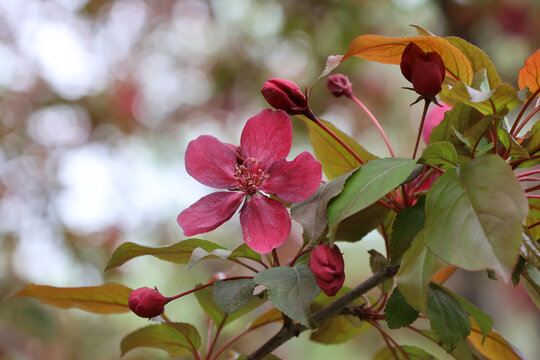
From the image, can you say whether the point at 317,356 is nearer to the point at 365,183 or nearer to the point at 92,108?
the point at 92,108

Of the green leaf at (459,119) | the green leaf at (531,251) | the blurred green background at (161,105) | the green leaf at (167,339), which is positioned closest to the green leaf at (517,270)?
the green leaf at (531,251)

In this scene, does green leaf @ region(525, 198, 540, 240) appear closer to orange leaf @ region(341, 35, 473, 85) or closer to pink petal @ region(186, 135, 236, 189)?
orange leaf @ region(341, 35, 473, 85)

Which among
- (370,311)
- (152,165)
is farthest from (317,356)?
(370,311)

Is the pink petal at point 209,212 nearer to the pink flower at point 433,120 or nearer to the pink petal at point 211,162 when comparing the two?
the pink petal at point 211,162

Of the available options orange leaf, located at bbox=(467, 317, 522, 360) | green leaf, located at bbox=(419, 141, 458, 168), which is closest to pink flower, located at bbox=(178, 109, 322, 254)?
green leaf, located at bbox=(419, 141, 458, 168)

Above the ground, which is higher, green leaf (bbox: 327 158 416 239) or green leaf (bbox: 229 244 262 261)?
green leaf (bbox: 229 244 262 261)

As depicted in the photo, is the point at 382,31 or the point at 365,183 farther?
the point at 382,31

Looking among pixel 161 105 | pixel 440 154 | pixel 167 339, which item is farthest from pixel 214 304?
pixel 161 105
